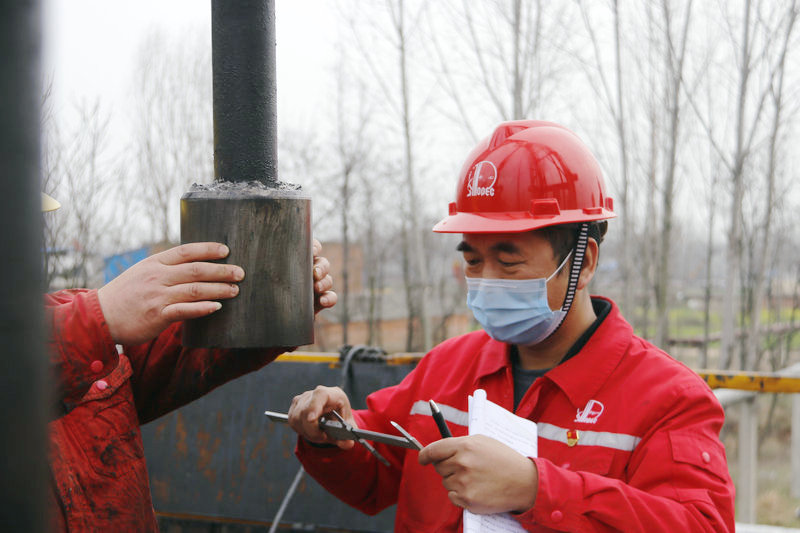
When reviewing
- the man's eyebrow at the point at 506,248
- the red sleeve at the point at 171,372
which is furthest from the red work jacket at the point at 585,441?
the red sleeve at the point at 171,372

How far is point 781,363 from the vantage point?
1358 centimetres

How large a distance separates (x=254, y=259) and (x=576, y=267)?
3.78ft

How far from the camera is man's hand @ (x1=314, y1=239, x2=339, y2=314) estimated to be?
179 centimetres

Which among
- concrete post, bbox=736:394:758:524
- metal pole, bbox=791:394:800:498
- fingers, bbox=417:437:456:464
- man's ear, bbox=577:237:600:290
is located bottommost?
metal pole, bbox=791:394:800:498

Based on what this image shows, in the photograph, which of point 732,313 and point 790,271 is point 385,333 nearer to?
point 790,271

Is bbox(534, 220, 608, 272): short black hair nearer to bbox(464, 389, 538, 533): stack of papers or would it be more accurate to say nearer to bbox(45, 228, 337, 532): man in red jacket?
bbox(464, 389, 538, 533): stack of papers

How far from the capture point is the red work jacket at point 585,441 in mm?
1733

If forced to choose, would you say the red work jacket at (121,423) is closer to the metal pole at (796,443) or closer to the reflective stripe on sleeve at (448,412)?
the reflective stripe on sleeve at (448,412)

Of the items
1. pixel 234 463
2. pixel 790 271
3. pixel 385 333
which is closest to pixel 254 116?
pixel 234 463

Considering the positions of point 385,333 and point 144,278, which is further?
point 385,333

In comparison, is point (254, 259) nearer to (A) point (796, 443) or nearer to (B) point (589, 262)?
(B) point (589, 262)

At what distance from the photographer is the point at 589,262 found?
2336 millimetres

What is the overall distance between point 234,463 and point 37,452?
344cm

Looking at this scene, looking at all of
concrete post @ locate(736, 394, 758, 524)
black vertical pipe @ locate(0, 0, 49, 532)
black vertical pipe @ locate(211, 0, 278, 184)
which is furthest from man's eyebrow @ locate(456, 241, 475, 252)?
concrete post @ locate(736, 394, 758, 524)
